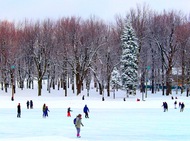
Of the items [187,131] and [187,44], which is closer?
[187,131]

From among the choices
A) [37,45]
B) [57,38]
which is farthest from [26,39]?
[57,38]

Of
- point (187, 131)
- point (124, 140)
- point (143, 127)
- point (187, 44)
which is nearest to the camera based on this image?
point (124, 140)

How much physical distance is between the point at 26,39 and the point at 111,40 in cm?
1506

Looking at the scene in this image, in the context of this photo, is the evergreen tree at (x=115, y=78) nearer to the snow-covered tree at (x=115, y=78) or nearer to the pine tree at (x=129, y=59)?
the snow-covered tree at (x=115, y=78)

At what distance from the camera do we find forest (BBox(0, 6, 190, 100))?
59.2 metres

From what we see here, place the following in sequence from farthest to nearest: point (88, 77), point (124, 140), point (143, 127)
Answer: point (88, 77) → point (143, 127) → point (124, 140)

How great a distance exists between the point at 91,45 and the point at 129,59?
7001mm

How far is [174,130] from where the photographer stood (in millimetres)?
23375

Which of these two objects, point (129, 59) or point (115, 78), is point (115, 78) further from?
point (129, 59)

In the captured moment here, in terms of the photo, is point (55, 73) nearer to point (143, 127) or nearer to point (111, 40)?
point (111, 40)

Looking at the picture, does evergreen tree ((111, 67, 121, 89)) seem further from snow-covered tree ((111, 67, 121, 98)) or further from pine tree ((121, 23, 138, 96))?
pine tree ((121, 23, 138, 96))

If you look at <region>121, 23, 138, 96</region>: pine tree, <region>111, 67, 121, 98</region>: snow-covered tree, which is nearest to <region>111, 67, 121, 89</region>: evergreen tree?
<region>111, 67, 121, 98</region>: snow-covered tree

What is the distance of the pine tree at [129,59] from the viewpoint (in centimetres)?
5994

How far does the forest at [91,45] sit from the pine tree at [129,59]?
196 cm
